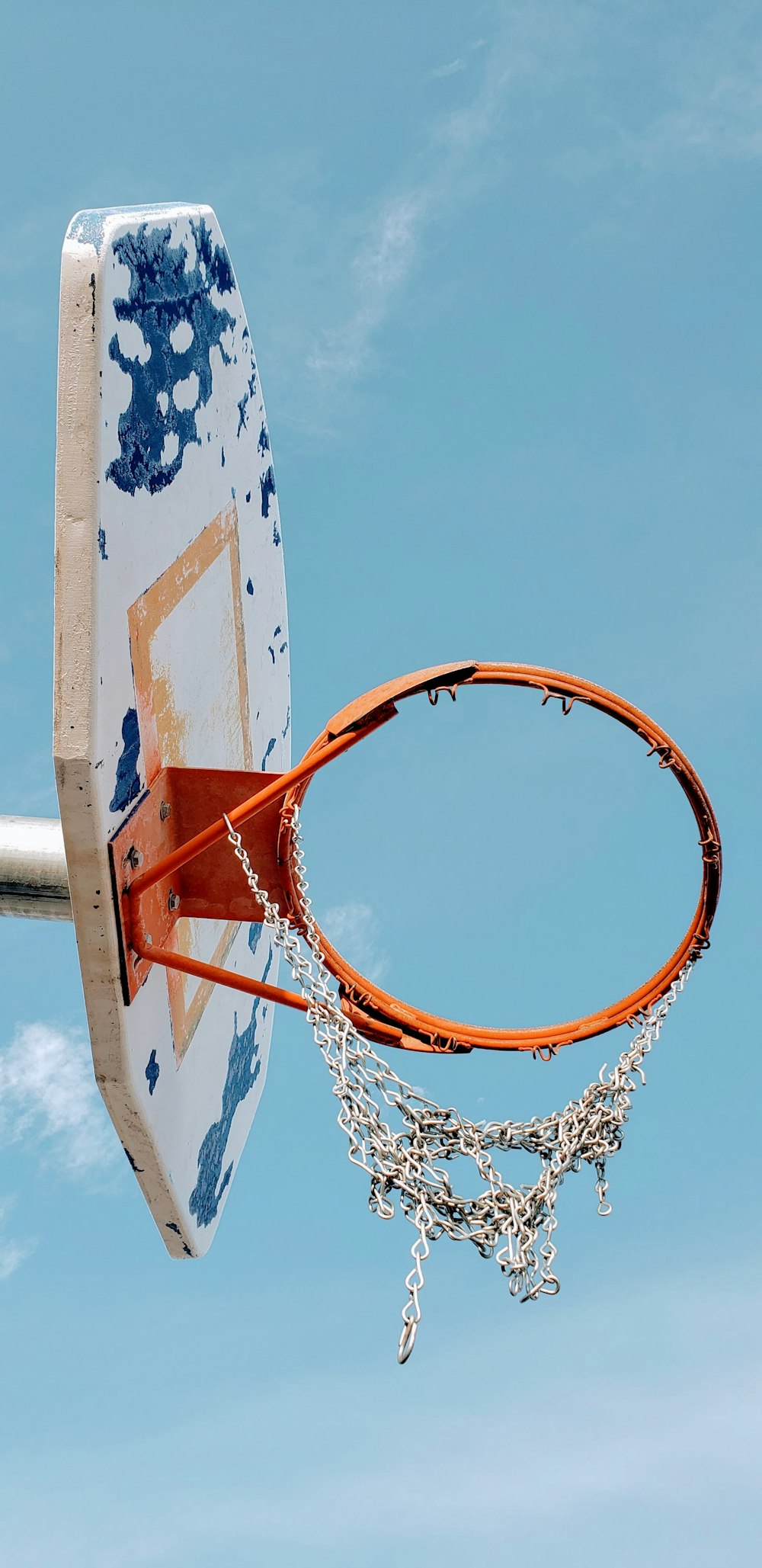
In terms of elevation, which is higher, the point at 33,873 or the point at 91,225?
the point at 91,225

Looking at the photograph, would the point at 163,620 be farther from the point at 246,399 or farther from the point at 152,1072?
the point at 152,1072

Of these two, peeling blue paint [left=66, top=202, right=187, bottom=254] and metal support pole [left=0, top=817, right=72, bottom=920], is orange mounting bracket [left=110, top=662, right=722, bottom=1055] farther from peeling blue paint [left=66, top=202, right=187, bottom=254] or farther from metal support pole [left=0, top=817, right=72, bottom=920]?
peeling blue paint [left=66, top=202, right=187, bottom=254]

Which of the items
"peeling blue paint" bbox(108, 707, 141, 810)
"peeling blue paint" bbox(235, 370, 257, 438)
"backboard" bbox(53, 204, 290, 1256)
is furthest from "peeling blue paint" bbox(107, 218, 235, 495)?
"peeling blue paint" bbox(108, 707, 141, 810)

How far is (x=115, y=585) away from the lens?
386 centimetres

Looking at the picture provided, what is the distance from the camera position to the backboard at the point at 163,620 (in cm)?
367

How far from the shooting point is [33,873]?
4.83m

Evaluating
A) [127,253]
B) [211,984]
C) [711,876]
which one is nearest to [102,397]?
[127,253]

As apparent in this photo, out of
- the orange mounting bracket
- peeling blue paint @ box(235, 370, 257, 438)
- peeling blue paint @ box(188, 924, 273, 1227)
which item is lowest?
peeling blue paint @ box(188, 924, 273, 1227)

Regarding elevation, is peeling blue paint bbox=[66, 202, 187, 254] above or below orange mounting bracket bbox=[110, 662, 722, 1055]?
above

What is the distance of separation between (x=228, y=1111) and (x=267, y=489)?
103 inches

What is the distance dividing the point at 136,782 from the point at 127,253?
62.9 inches

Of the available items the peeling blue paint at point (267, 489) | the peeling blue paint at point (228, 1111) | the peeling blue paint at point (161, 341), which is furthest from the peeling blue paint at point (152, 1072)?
the peeling blue paint at point (267, 489)

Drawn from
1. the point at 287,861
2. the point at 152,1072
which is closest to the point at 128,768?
the point at 287,861

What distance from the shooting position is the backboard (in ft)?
12.0
